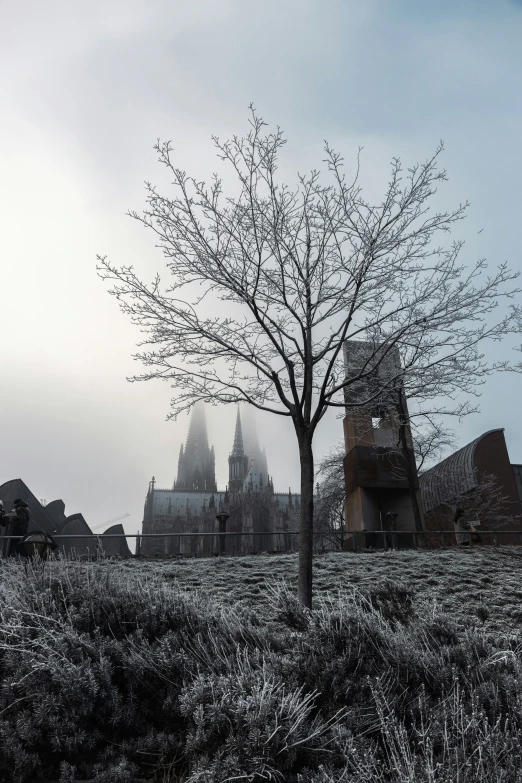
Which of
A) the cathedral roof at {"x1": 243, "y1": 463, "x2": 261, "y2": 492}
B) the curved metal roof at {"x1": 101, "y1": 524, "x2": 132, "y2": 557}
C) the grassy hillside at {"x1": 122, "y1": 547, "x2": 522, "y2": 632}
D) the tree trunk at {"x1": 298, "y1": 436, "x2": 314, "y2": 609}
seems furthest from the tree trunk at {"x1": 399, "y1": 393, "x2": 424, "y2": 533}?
the cathedral roof at {"x1": 243, "y1": 463, "x2": 261, "y2": 492}

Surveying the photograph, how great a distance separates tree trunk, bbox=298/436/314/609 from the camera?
28.1ft

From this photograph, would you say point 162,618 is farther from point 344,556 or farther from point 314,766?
point 344,556

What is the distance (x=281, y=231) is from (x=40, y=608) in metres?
→ 8.00

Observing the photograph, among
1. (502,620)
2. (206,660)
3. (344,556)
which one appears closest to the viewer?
(206,660)

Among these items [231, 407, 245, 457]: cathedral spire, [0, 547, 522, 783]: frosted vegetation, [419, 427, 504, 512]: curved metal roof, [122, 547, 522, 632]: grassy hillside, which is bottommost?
[0, 547, 522, 783]: frosted vegetation

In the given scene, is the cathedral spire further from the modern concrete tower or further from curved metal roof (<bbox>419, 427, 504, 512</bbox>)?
the modern concrete tower

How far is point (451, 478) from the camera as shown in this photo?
99.3ft

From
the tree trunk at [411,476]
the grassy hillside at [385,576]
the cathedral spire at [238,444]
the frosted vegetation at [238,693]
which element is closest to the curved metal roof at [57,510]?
the grassy hillside at [385,576]

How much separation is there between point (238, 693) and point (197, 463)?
360 feet

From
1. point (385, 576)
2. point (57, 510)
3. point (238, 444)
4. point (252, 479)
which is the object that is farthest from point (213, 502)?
point (385, 576)

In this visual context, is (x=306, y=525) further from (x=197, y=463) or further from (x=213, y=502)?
(x=197, y=463)

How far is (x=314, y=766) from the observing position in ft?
11.8

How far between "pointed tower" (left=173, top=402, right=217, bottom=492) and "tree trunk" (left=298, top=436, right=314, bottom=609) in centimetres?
9204

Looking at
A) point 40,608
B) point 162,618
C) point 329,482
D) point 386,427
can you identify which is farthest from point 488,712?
point 329,482
